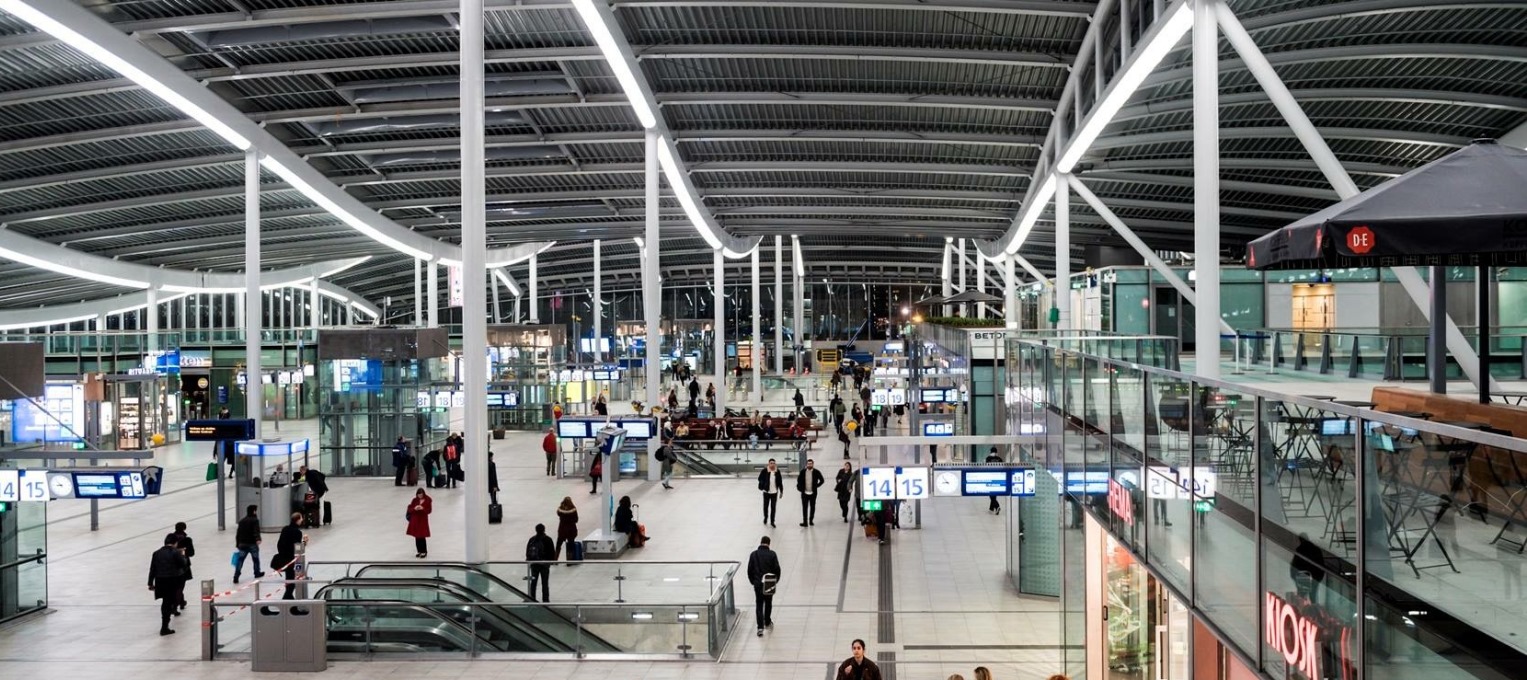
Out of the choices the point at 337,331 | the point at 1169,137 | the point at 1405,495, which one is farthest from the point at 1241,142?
the point at 1405,495

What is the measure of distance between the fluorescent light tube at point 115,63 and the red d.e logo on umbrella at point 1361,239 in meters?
20.3

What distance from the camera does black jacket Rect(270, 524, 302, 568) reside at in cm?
1677

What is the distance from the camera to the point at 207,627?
13633 mm

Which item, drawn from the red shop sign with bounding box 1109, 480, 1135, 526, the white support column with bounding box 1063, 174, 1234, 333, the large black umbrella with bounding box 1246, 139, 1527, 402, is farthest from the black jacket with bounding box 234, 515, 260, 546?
the white support column with bounding box 1063, 174, 1234, 333

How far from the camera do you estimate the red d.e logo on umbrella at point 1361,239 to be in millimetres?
6804

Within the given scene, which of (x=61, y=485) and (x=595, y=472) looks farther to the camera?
(x=595, y=472)

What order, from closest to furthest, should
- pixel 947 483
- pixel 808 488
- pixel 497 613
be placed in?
1. pixel 497 613
2. pixel 947 483
3. pixel 808 488

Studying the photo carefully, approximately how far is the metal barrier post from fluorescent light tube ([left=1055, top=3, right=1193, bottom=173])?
12951mm

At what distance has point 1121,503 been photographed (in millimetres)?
9688

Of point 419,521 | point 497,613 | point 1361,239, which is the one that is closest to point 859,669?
point 497,613

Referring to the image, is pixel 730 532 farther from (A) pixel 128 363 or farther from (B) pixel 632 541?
(A) pixel 128 363

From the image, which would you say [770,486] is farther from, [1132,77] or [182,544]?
[182,544]

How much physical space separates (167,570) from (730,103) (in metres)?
21.3

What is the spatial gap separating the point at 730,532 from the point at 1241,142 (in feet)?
60.8
